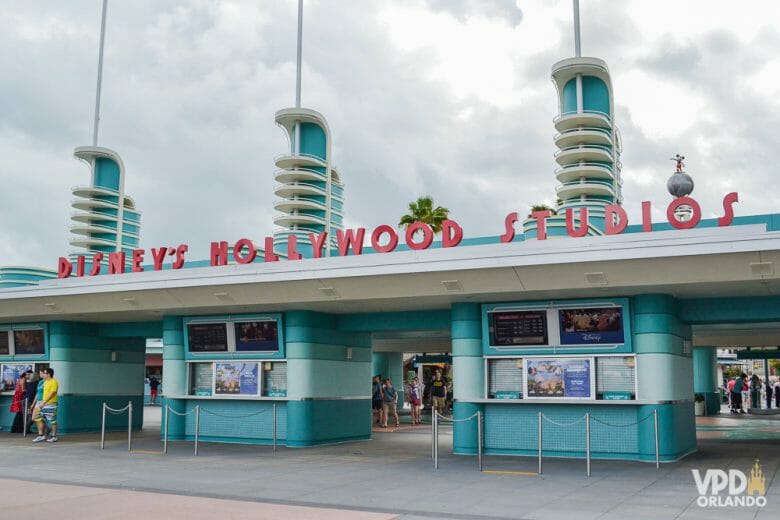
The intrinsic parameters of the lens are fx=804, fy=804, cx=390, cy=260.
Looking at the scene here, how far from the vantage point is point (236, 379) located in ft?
66.4

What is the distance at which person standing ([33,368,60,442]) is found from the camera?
20406 millimetres

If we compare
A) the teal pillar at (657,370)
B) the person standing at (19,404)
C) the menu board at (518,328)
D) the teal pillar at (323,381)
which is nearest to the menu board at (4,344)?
the person standing at (19,404)

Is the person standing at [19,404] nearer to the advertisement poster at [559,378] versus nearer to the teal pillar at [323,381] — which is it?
the teal pillar at [323,381]

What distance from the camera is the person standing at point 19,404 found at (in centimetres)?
2289

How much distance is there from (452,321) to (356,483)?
5548 mm

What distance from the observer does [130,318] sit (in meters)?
22.9

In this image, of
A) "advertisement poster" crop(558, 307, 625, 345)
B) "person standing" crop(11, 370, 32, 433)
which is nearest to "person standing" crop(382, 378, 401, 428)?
"person standing" crop(11, 370, 32, 433)

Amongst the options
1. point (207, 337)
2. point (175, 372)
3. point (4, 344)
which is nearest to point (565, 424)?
point (207, 337)

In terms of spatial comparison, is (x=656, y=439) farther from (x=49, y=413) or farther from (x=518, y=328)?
(x=49, y=413)

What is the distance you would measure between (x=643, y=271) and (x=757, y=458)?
16.0 ft

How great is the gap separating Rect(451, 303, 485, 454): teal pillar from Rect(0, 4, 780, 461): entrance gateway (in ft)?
0.14

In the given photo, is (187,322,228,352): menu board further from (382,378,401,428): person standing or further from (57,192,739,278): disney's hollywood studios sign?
(382,378,401,428): person standing

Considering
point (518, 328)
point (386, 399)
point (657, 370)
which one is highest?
point (518, 328)

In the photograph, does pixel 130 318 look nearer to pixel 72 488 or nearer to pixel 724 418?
pixel 72 488
